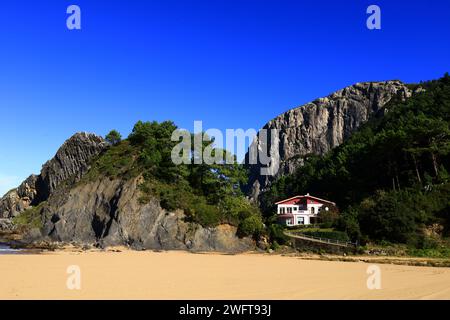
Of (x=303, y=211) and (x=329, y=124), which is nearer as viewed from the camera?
(x=303, y=211)

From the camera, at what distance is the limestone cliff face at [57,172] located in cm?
7144

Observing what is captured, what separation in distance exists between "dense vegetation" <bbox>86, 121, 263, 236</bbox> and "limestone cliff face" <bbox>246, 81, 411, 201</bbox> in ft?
400

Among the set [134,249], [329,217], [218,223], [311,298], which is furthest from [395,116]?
[311,298]

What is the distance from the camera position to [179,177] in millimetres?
48656

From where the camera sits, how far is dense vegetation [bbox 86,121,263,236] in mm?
42062

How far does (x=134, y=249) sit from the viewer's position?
3903 centimetres

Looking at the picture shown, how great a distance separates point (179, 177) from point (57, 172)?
40.6 m

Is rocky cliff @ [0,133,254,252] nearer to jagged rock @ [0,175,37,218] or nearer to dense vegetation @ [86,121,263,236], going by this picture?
dense vegetation @ [86,121,263,236]

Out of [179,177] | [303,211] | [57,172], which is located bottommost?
[303,211]

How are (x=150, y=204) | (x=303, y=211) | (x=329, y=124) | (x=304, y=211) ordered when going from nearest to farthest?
(x=150, y=204)
(x=304, y=211)
(x=303, y=211)
(x=329, y=124)

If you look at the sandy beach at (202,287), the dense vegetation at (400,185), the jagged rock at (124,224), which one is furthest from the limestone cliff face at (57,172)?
the sandy beach at (202,287)

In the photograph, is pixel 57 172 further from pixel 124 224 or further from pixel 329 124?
pixel 329 124

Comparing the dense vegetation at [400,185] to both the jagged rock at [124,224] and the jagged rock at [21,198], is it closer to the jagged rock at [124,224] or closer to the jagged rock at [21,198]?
the jagged rock at [124,224]

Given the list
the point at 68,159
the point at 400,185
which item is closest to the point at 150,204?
the point at 400,185
